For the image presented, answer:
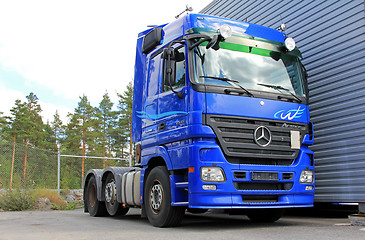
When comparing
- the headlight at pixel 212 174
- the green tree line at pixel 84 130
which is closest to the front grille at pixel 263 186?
the headlight at pixel 212 174

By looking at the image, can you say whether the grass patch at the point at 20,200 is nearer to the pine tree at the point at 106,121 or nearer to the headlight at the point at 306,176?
the headlight at the point at 306,176

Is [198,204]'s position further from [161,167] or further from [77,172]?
[77,172]

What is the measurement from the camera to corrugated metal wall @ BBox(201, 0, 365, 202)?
7.54 m

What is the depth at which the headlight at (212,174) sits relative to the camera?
5863 millimetres

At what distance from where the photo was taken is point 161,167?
679 cm

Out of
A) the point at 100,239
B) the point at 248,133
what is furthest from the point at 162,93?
the point at 100,239

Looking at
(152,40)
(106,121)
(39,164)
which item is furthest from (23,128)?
(152,40)

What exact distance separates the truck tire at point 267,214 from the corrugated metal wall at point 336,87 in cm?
123

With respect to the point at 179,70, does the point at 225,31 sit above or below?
above

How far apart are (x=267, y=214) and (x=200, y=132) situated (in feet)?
9.20

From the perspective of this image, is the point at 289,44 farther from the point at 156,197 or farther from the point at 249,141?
the point at 156,197

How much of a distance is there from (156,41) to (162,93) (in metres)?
1.17

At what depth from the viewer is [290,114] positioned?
6.66m

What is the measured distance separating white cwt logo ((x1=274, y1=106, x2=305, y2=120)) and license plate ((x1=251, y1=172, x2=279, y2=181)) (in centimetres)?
94
